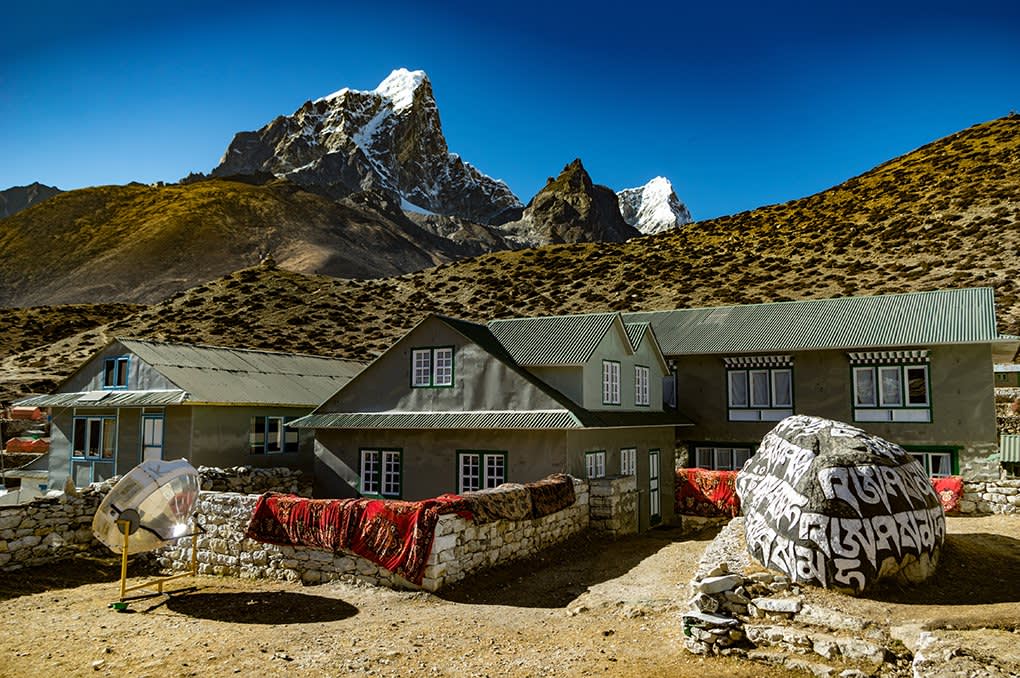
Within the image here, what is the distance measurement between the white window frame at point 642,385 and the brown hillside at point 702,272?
3166 centimetres

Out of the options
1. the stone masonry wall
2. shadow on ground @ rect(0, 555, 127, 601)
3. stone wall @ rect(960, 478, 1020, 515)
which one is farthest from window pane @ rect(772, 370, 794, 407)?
the stone masonry wall

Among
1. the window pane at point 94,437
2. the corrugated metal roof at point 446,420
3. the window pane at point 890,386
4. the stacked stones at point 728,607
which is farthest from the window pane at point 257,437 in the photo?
the window pane at point 890,386

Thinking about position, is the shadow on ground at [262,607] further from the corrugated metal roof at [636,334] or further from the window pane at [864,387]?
the window pane at [864,387]

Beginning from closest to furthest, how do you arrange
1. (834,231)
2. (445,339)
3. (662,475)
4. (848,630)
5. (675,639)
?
(848,630) → (675,639) → (445,339) → (662,475) → (834,231)

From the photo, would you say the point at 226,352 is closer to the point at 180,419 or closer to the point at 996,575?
the point at 180,419

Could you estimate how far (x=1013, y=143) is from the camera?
76.1 m

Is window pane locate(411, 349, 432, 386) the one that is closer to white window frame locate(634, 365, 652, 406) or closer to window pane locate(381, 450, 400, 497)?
window pane locate(381, 450, 400, 497)

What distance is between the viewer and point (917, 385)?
26.8 metres

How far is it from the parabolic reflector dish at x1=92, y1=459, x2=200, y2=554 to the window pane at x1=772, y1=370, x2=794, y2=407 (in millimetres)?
22935

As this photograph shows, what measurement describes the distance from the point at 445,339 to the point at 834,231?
189ft

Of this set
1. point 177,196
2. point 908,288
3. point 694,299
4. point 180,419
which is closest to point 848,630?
point 180,419

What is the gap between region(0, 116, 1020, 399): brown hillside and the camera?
57.2m

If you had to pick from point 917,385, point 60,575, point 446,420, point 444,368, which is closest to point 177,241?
point 444,368

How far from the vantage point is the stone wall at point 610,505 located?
2050 cm
